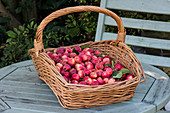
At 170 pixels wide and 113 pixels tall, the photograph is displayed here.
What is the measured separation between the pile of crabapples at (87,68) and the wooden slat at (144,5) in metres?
1.00

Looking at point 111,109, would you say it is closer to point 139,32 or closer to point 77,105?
point 77,105

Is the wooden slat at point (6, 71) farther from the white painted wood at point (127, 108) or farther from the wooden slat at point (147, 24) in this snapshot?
the wooden slat at point (147, 24)

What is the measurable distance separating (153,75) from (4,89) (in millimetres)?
962

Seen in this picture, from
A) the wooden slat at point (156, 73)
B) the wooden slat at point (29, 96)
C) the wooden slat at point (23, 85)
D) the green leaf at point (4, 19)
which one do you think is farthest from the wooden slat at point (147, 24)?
the green leaf at point (4, 19)

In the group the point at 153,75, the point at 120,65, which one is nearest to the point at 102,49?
the point at 120,65

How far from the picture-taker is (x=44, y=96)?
110cm

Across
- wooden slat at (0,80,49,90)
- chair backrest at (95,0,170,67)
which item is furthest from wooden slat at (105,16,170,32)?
wooden slat at (0,80,49,90)

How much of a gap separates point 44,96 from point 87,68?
29cm

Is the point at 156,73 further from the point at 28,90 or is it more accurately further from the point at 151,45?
the point at 28,90

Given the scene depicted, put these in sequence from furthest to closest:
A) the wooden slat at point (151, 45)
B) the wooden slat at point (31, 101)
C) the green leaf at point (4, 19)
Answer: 1. the green leaf at point (4, 19)
2. the wooden slat at point (151, 45)
3. the wooden slat at point (31, 101)

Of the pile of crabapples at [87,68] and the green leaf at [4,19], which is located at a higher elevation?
the green leaf at [4,19]

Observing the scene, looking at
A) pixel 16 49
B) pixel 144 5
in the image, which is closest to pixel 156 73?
pixel 144 5

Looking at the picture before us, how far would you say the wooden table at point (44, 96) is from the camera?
0.98 m

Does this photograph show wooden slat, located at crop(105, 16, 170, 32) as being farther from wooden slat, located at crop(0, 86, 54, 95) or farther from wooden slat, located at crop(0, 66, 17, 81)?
wooden slat, located at crop(0, 86, 54, 95)
